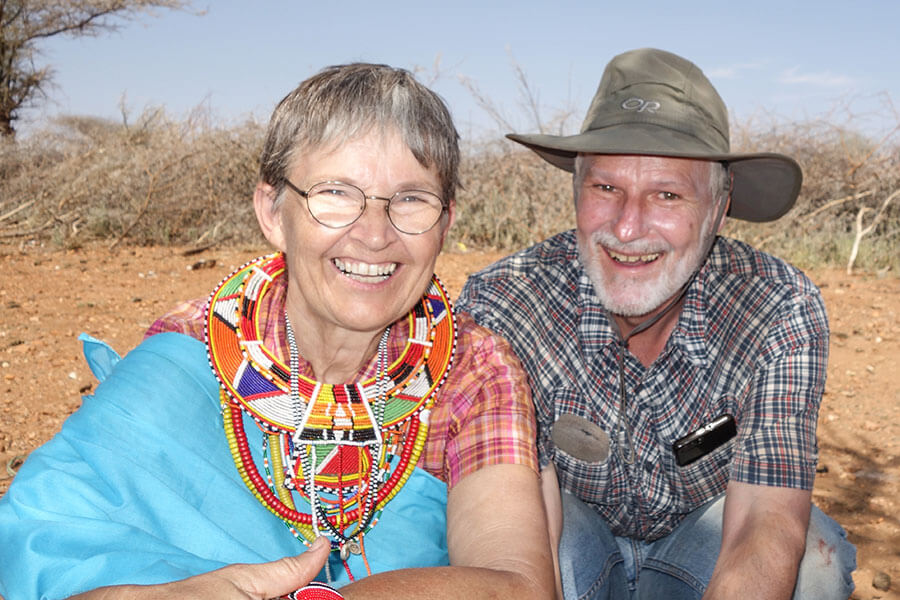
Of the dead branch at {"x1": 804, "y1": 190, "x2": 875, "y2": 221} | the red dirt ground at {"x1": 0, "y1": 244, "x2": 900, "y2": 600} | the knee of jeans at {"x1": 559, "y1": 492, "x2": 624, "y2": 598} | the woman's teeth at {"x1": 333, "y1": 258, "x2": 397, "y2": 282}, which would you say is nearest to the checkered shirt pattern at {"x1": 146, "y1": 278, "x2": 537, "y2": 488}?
the woman's teeth at {"x1": 333, "y1": 258, "x2": 397, "y2": 282}

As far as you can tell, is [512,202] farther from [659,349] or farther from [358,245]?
[358,245]

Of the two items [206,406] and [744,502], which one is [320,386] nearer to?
[206,406]

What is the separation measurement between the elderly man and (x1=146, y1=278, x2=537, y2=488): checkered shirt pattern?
0.46 m

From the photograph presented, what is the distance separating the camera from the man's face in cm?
253

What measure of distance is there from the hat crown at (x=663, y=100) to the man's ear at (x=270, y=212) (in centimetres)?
119

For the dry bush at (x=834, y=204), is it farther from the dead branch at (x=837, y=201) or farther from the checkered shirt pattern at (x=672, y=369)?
the checkered shirt pattern at (x=672, y=369)

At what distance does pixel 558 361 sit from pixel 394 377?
2.36 ft

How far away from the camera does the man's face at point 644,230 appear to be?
2525 mm

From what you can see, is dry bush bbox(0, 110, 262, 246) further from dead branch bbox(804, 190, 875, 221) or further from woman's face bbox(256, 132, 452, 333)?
woman's face bbox(256, 132, 452, 333)

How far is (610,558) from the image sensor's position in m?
2.54

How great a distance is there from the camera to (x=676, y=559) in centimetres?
244

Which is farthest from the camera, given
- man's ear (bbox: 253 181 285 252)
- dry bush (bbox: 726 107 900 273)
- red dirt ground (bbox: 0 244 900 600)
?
dry bush (bbox: 726 107 900 273)

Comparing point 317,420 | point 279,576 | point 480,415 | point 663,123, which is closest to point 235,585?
point 279,576

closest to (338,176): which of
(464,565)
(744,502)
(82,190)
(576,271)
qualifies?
(464,565)
